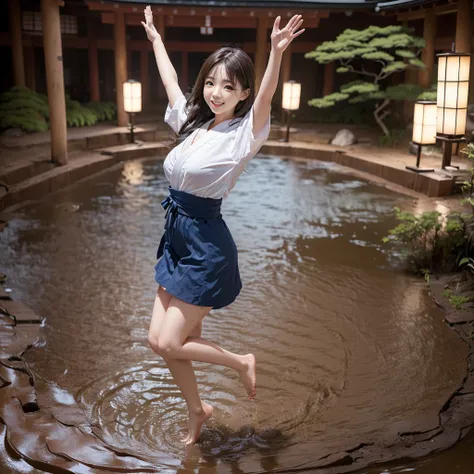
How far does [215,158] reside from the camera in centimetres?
282

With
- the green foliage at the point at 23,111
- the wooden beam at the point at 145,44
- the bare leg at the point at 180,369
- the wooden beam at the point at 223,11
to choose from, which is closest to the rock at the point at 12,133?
the green foliage at the point at 23,111

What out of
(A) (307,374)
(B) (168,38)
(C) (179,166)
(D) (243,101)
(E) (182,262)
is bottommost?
(A) (307,374)

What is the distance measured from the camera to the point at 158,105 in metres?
20.6

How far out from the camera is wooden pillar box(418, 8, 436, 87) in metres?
14.1

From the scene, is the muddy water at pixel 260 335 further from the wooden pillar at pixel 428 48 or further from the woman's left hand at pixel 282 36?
the wooden pillar at pixel 428 48

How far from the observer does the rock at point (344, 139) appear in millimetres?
14445

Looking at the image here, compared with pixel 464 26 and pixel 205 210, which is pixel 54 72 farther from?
pixel 205 210

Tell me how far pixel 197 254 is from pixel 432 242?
4.04 metres

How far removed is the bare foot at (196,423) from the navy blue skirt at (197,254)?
22.8 inches

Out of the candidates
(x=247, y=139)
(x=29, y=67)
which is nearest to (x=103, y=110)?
(x=29, y=67)

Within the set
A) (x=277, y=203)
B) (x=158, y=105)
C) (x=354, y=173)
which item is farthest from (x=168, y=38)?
(x=277, y=203)

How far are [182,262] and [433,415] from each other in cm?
176

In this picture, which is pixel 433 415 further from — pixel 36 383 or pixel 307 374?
pixel 36 383

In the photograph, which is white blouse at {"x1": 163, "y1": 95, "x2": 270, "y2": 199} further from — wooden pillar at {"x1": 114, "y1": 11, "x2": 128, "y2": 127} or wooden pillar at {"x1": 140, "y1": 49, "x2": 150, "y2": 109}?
wooden pillar at {"x1": 140, "y1": 49, "x2": 150, "y2": 109}
